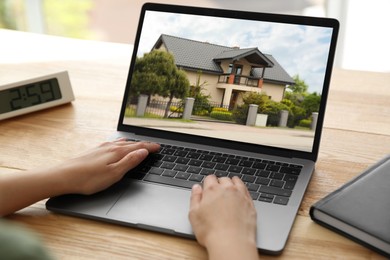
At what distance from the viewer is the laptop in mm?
979

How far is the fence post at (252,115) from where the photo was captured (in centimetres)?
111

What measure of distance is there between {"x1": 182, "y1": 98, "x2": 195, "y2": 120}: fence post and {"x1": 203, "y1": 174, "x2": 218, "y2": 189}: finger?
0.78ft

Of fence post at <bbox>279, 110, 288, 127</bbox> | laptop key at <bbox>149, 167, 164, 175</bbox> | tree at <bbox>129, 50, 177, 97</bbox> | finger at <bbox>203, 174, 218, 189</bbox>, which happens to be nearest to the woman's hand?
finger at <bbox>203, 174, 218, 189</bbox>

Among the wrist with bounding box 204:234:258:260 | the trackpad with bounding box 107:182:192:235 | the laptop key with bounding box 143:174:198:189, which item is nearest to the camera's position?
the wrist with bounding box 204:234:258:260

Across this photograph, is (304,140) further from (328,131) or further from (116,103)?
(116,103)

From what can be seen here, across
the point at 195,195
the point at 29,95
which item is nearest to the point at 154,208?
the point at 195,195

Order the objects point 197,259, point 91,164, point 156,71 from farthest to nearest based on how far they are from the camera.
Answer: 1. point 156,71
2. point 91,164
3. point 197,259

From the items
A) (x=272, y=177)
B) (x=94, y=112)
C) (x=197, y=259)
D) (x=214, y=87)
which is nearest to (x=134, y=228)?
(x=197, y=259)

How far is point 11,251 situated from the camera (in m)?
0.28

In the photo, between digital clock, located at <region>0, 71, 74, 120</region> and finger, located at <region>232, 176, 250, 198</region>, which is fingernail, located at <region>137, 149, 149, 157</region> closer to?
finger, located at <region>232, 176, 250, 198</region>

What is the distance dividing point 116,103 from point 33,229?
1.90 feet

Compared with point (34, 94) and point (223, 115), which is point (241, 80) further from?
point (34, 94)

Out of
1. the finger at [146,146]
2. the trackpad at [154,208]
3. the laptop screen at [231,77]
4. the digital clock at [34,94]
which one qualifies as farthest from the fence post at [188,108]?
the digital clock at [34,94]

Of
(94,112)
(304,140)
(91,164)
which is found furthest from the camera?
(94,112)
